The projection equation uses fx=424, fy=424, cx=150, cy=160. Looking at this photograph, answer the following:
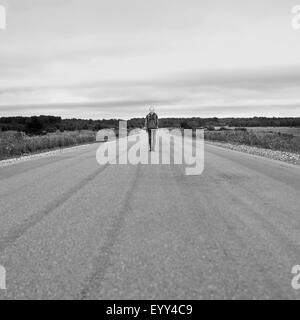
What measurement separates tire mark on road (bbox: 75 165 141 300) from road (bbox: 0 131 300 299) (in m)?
0.01

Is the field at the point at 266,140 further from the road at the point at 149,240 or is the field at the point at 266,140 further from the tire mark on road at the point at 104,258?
the tire mark on road at the point at 104,258

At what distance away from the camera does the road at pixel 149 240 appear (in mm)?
3483

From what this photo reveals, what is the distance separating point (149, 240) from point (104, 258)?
786 millimetres

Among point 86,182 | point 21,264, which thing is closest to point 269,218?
point 21,264

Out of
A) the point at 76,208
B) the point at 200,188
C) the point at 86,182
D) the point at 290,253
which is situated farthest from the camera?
the point at 86,182

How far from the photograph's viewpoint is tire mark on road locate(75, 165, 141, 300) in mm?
3402

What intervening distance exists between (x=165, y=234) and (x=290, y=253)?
1467 millimetres

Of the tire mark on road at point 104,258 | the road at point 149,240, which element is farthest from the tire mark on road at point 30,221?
the tire mark on road at point 104,258

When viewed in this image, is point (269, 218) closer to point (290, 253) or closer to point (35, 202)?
point (290, 253)

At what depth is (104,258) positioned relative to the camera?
4207 millimetres

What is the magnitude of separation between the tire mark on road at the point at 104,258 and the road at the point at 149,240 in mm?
10

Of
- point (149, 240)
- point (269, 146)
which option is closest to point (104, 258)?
point (149, 240)

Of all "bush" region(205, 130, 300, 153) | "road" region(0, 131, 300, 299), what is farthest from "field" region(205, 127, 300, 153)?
"road" region(0, 131, 300, 299)
